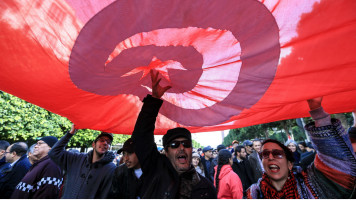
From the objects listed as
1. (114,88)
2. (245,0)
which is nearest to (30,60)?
(114,88)

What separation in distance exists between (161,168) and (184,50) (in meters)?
1.23

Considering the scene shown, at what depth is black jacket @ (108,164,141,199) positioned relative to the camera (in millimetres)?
2819

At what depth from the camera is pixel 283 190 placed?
179cm

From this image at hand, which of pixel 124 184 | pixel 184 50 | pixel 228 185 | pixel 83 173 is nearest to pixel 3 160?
pixel 83 173

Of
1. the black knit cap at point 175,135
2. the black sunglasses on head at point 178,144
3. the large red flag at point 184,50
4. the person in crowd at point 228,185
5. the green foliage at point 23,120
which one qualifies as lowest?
the person in crowd at point 228,185

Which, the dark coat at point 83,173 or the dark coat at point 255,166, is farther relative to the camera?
the dark coat at point 255,166

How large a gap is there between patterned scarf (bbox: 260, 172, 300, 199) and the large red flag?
0.91 m

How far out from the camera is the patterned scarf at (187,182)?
1.75 metres

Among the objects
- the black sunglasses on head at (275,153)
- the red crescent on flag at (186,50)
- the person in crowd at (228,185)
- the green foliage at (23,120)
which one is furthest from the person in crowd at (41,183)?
the green foliage at (23,120)

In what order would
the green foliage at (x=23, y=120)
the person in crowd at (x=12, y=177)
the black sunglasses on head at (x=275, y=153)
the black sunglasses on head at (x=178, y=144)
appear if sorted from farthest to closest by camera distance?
the green foliage at (x=23, y=120), the person in crowd at (x=12, y=177), the black sunglasses on head at (x=178, y=144), the black sunglasses on head at (x=275, y=153)

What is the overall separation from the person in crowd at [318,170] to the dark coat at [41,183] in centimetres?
320

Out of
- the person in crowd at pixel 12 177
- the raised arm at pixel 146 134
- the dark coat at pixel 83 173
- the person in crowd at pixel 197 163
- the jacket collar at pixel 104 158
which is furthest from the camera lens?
the person in crowd at pixel 197 163

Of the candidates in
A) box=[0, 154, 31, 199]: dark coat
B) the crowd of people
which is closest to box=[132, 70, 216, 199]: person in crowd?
the crowd of people

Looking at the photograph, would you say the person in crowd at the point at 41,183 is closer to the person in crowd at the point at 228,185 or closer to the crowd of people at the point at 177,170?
the crowd of people at the point at 177,170
